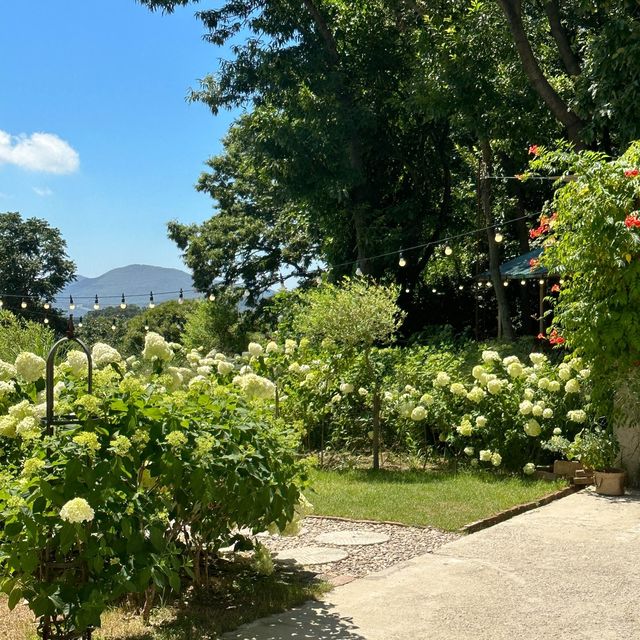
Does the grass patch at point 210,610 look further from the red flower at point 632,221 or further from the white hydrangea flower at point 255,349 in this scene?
the red flower at point 632,221

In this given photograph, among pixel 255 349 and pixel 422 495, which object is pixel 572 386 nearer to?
pixel 422 495

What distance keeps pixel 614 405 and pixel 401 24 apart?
12.9 metres

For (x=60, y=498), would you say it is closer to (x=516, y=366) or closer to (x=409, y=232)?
(x=516, y=366)

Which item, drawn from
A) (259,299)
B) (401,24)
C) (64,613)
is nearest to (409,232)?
(401,24)

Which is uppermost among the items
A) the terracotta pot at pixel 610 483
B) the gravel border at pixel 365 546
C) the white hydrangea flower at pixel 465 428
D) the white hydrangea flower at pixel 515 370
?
the white hydrangea flower at pixel 515 370

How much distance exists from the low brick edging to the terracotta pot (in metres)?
0.29

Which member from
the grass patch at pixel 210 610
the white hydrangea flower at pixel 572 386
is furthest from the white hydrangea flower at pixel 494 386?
the grass patch at pixel 210 610

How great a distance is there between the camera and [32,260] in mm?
41812

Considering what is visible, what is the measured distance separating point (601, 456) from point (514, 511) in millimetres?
1589

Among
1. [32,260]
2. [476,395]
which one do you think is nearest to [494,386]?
[476,395]

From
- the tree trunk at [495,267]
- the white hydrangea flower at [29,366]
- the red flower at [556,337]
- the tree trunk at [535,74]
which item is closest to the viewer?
the white hydrangea flower at [29,366]

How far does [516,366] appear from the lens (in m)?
8.63

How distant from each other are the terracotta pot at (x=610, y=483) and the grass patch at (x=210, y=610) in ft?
12.1

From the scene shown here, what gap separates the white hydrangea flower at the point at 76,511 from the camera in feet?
10.2
